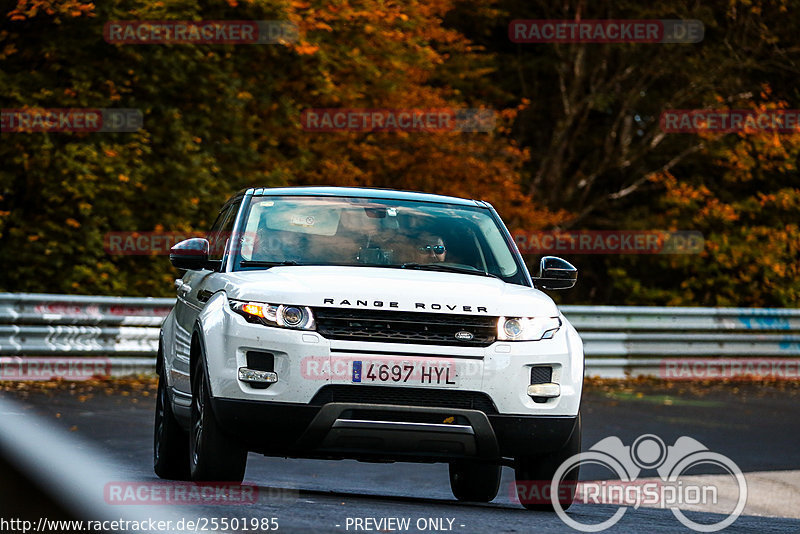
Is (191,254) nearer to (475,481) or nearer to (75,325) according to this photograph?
(475,481)

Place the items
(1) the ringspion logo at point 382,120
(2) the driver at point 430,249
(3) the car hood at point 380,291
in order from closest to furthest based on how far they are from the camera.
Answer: (3) the car hood at point 380,291
(2) the driver at point 430,249
(1) the ringspion logo at point 382,120

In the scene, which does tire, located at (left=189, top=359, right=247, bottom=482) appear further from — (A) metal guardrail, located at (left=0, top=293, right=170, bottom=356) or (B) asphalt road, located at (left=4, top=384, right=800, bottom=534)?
(A) metal guardrail, located at (left=0, top=293, right=170, bottom=356)

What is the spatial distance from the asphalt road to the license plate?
718 millimetres

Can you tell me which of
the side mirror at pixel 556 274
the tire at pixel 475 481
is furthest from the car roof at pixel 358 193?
the tire at pixel 475 481

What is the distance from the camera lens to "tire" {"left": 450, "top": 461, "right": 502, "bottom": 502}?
10.4m

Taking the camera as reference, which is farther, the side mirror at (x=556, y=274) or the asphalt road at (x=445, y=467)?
the side mirror at (x=556, y=274)

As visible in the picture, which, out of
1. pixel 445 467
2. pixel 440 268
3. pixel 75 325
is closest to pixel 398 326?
pixel 440 268

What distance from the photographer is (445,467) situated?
1427 centimetres

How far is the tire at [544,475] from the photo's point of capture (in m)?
8.67

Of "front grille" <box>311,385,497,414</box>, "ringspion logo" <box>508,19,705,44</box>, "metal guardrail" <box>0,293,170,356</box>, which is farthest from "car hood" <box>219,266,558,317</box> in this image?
"ringspion logo" <box>508,19,705,44</box>

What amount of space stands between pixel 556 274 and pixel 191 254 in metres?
2.29

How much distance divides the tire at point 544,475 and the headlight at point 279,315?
1647mm

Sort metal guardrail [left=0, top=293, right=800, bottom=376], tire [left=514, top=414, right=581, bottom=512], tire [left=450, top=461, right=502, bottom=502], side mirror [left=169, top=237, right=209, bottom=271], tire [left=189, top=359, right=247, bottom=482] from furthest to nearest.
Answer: metal guardrail [left=0, top=293, right=800, bottom=376], tire [left=450, top=461, right=502, bottom=502], side mirror [left=169, top=237, right=209, bottom=271], tire [left=514, top=414, right=581, bottom=512], tire [left=189, top=359, right=247, bottom=482]

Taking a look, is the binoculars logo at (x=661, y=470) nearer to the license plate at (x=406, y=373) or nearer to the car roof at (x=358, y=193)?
the license plate at (x=406, y=373)
